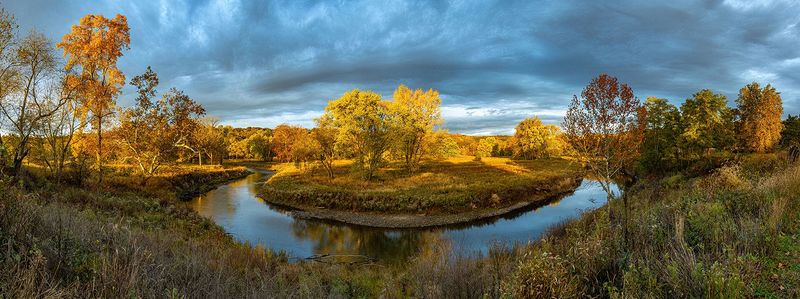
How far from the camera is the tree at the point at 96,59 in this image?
21.2 metres

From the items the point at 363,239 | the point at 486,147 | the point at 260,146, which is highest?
the point at 260,146

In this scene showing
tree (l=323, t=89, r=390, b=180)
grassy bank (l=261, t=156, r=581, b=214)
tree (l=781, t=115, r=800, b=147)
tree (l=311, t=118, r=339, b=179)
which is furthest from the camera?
tree (l=781, t=115, r=800, b=147)

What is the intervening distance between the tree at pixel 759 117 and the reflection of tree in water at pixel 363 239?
43.1 metres

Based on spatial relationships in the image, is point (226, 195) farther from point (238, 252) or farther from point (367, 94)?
point (238, 252)

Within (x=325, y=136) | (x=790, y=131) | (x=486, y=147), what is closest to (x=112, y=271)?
(x=325, y=136)

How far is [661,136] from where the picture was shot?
129ft

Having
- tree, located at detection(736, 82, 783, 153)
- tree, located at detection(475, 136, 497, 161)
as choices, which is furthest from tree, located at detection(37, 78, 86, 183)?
tree, located at detection(475, 136, 497, 161)

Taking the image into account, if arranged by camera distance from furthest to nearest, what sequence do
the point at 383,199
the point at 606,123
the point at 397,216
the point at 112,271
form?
1. the point at 383,199
2. the point at 397,216
3. the point at 606,123
4. the point at 112,271

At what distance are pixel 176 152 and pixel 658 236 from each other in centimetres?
3534

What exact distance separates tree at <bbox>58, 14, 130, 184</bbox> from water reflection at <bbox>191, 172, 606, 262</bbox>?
9443 mm

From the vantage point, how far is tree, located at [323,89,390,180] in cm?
3391

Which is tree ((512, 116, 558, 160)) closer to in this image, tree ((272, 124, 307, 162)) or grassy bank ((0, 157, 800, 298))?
tree ((272, 124, 307, 162))

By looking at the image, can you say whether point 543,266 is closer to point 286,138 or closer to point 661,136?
point 661,136

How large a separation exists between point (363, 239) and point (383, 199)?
6.98 metres
